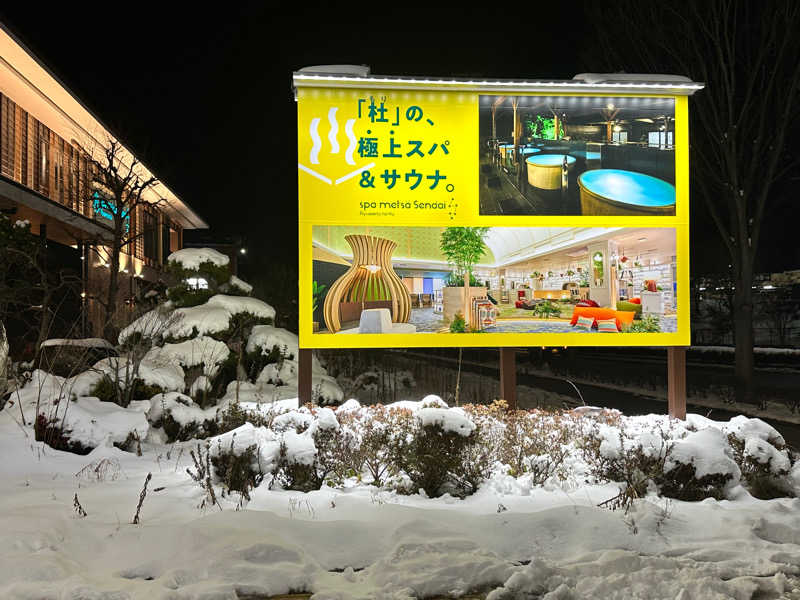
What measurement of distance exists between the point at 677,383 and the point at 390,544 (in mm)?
5845

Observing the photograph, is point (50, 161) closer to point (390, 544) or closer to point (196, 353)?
point (196, 353)

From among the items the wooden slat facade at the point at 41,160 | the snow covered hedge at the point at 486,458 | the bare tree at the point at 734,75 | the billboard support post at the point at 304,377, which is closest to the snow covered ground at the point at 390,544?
the snow covered hedge at the point at 486,458

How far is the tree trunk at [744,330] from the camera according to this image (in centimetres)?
1487

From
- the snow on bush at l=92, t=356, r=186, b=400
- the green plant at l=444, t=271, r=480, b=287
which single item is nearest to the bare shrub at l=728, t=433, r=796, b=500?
the green plant at l=444, t=271, r=480, b=287

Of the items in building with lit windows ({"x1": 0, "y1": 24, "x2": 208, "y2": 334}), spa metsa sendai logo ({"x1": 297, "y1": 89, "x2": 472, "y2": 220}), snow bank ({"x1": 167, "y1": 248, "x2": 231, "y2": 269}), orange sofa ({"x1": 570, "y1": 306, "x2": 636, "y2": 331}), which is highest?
building with lit windows ({"x1": 0, "y1": 24, "x2": 208, "y2": 334})

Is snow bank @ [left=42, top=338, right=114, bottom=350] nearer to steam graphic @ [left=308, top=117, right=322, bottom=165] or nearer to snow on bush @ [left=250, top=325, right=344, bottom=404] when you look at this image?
snow on bush @ [left=250, top=325, right=344, bottom=404]

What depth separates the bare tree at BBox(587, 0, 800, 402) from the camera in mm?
14531

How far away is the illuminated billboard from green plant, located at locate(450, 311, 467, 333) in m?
0.01

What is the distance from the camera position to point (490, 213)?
8750 mm

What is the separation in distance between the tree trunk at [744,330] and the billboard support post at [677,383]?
22.3 feet

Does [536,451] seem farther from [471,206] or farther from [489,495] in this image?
[471,206]

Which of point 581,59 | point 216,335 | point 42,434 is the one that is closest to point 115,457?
point 42,434

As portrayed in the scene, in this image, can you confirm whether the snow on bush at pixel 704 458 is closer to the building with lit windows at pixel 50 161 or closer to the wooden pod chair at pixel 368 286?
the wooden pod chair at pixel 368 286

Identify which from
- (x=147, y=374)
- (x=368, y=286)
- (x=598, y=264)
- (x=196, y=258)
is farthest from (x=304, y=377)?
(x=196, y=258)
